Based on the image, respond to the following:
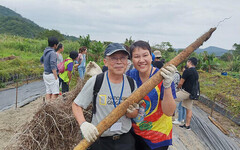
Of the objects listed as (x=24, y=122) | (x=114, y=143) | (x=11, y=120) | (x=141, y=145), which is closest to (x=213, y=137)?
(x=141, y=145)

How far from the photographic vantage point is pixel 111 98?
1.36 m

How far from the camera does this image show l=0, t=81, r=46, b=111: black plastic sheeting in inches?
219

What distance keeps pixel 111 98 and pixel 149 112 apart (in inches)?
16.6

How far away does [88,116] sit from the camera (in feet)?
9.35

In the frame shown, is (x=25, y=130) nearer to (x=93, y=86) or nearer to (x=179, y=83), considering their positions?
(x=93, y=86)

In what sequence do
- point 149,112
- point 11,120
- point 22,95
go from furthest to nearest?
1. point 22,95
2. point 11,120
3. point 149,112

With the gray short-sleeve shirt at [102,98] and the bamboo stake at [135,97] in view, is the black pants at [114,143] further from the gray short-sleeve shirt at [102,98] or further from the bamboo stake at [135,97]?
the bamboo stake at [135,97]

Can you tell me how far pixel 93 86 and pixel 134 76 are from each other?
48 centimetres

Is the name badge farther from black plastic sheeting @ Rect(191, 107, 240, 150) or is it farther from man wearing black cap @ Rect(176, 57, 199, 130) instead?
black plastic sheeting @ Rect(191, 107, 240, 150)

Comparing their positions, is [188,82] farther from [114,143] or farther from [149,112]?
[114,143]

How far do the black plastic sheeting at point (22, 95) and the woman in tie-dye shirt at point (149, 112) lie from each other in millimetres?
5390

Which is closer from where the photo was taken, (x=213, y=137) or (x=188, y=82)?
(x=188, y=82)

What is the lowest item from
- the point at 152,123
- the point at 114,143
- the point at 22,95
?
the point at 22,95

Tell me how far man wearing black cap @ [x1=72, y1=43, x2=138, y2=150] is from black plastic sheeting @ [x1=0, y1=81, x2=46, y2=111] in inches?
205
